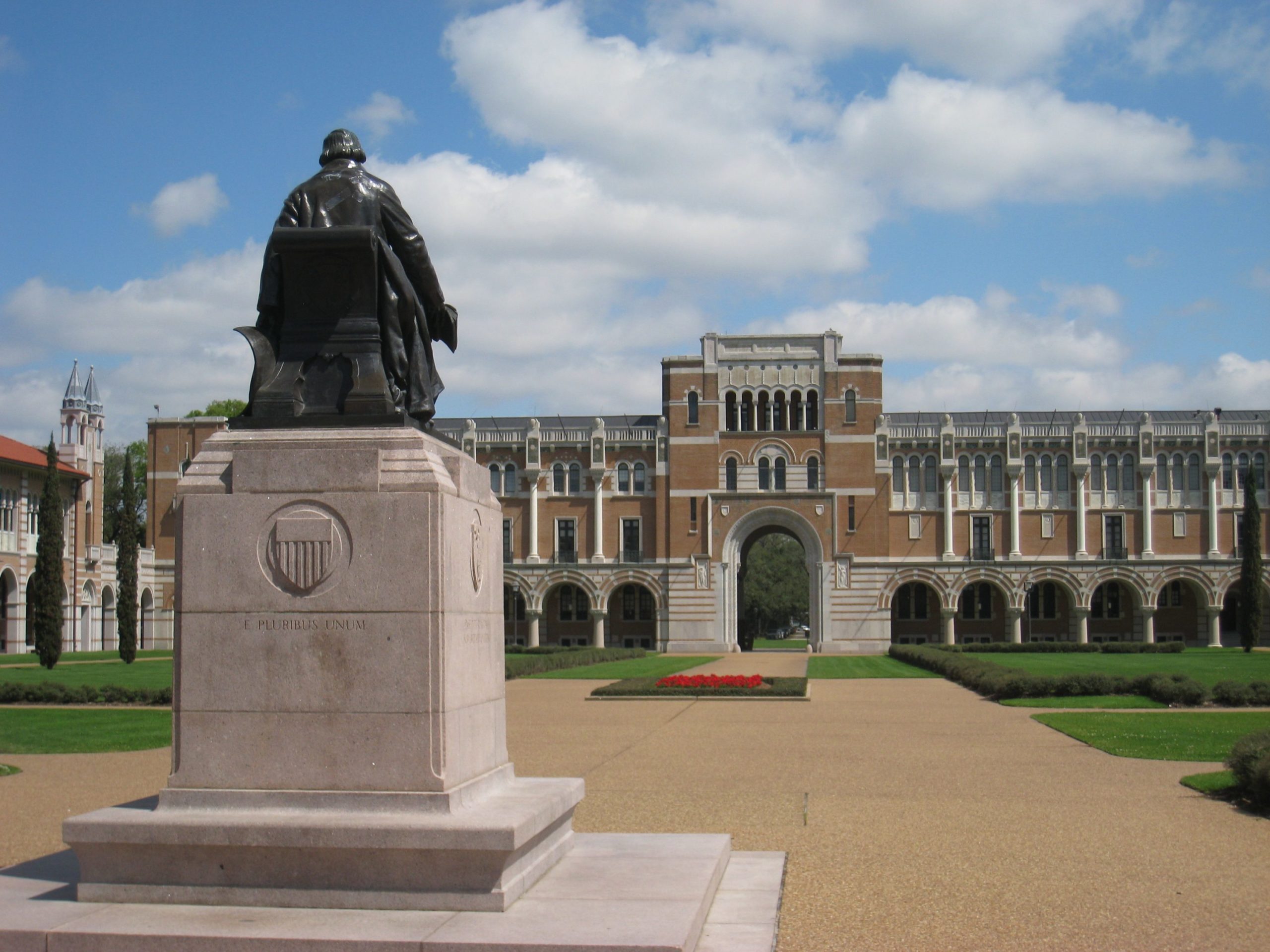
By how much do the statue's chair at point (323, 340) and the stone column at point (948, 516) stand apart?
2162 inches

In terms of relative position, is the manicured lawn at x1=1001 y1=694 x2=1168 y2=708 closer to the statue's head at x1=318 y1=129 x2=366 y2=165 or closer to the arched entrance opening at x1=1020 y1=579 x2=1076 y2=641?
the statue's head at x1=318 y1=129 x2=366 y2=165

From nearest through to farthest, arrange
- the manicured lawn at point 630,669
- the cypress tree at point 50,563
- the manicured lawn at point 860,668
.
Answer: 1. the manicured lawn at point 630,669
2. the manicured lawn at point 860,668
3. the cypress tree at point 50,563

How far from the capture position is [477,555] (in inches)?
310

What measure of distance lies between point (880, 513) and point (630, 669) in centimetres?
2423

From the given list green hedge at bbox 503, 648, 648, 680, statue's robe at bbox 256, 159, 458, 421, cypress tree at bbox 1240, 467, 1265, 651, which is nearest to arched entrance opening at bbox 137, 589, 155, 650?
green hedge at bbox 503, 648, 648, 680

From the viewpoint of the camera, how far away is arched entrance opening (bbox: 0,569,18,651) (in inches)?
2160

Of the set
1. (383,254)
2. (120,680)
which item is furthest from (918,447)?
(383,254)

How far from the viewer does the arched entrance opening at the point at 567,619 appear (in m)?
63.3

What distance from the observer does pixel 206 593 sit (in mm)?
7215

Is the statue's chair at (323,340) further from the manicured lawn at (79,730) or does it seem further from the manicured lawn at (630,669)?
the manicured lawn at (630,669)

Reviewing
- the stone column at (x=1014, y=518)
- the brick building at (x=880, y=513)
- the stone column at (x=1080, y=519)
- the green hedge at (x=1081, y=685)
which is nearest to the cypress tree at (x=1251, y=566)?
the brick building at (x=880, y=513)

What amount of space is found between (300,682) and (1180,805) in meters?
8.28

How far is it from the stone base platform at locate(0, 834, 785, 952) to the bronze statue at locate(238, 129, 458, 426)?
2.84 metres

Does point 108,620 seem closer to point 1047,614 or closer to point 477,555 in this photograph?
point 1047,614
